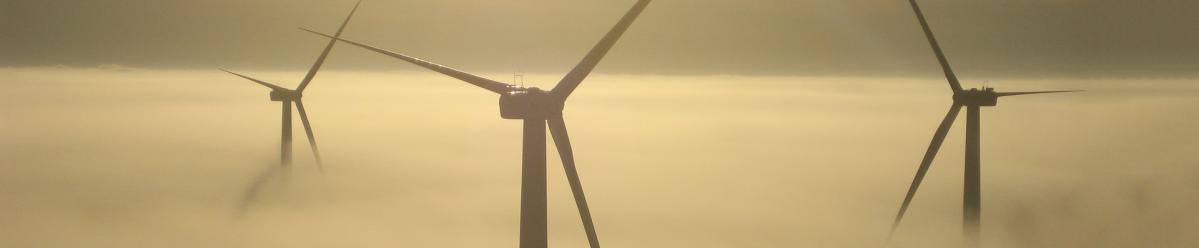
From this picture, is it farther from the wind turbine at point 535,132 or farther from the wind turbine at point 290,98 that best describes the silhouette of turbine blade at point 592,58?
the wind turbine at point 290,98

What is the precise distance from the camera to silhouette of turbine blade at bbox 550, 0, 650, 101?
14609mm

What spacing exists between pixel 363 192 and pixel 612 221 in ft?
91.3

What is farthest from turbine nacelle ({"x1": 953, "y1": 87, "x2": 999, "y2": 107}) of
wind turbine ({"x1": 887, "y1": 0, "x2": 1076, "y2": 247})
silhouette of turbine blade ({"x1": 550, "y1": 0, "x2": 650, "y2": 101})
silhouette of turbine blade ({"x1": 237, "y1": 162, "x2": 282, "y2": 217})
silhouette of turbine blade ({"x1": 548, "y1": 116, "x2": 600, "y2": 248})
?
silhouette of turbine blade ({"x1": 237, "y1": 162, "x2": 282, "y2": 217})

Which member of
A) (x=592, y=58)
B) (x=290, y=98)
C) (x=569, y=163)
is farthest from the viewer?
(x=290, y=98)

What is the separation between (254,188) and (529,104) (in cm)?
6736

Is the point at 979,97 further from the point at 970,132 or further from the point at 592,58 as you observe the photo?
the point at 592,58

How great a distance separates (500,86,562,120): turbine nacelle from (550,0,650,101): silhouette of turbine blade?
24cm

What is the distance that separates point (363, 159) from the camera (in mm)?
112250

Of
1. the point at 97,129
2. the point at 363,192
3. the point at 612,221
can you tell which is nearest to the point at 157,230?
the point at 363,192

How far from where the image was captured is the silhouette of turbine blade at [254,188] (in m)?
64.2

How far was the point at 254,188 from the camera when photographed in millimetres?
72875

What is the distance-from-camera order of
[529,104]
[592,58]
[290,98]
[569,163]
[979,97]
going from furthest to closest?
1. [290,98]
2. [979,97]
3. [592,58]
4. [569,163]
5. [529,104]

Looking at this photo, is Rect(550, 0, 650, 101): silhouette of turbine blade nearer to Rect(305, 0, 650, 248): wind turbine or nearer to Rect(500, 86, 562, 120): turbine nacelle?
Rect(305, 0, 650, 248): wind turbine

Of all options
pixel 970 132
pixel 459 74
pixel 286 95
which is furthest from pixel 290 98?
pixel 970 132
